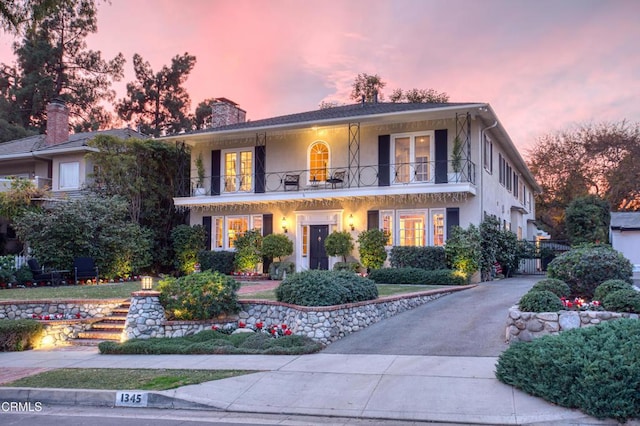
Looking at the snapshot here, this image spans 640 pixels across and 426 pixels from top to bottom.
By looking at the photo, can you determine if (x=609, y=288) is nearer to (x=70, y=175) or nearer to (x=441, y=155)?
(x=441, y=155)

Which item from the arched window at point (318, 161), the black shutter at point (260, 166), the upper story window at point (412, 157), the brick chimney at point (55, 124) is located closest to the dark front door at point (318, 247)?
the arched window at point (318, 161)

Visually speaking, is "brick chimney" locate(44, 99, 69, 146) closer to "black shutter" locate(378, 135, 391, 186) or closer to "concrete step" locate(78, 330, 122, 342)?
"black shutter" locate(378, 135, 391, 186)

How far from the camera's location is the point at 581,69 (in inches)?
821

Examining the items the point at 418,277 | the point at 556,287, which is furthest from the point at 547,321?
the point at 418,277

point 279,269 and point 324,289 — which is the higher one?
point 324,289

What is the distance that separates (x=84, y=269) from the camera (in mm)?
18609

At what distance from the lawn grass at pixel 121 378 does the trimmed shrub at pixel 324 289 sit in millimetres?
Answer: 2918

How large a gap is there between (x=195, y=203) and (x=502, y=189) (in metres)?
13.1

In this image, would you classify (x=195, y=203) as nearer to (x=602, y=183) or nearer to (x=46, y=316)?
(x=46, y=316)

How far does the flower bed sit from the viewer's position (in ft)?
28.8

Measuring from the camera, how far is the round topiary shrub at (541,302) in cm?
919

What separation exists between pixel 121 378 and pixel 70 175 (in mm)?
19472

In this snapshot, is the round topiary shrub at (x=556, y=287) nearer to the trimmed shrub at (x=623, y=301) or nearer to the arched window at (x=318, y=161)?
the trimmed shrub at (x=623, y=301)

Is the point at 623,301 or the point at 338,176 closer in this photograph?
the point at 623,301
